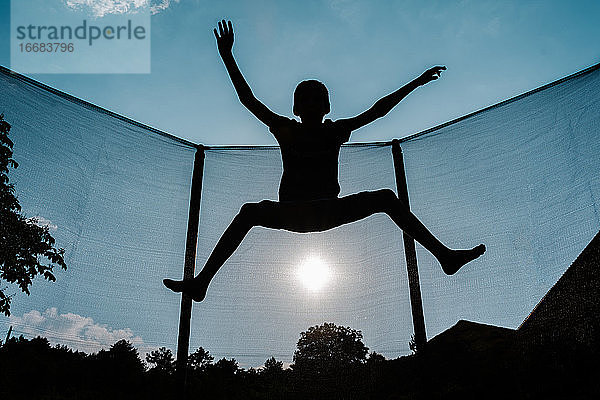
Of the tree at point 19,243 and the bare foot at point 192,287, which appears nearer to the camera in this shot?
the bare foot at point 192,287

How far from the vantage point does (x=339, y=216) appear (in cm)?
158

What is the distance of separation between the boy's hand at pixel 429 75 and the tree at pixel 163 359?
222 cm

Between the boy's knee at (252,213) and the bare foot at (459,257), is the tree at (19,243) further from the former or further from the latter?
the bare foot at (459,257)

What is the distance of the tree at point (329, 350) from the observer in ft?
9.91

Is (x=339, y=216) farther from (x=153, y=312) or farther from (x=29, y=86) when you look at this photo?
(x=29, y=86)

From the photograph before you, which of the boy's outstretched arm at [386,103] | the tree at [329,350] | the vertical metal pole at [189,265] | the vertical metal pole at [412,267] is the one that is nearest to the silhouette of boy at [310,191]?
the boy's outstretched arm at [386,103]

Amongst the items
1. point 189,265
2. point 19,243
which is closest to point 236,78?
point 189,265

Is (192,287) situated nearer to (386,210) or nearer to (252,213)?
(252,213)

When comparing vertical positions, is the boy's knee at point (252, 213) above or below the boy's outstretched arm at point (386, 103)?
below

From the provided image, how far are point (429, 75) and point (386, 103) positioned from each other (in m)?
0.23

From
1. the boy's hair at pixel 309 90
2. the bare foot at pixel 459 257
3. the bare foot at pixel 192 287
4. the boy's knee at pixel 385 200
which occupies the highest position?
the boy's hair at pixel 309 90

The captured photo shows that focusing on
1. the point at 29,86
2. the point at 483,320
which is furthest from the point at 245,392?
the point at 29,86

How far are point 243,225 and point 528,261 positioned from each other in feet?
6.28

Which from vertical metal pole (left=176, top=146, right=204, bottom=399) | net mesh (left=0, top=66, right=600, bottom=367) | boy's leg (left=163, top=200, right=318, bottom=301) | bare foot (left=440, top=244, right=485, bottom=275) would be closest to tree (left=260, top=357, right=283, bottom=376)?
net mesh (left=0, top=66, right=600, bottom=367)
